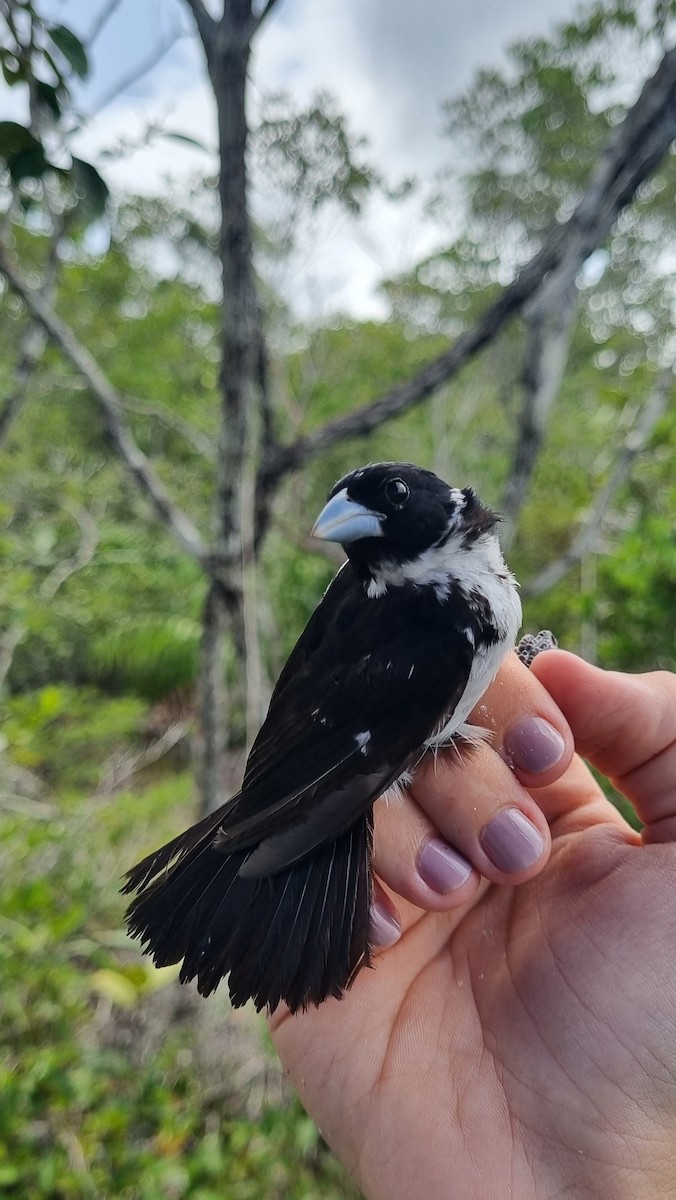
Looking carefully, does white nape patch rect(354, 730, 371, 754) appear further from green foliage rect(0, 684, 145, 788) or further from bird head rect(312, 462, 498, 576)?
green foliage rect(0, 684, 145, 788)

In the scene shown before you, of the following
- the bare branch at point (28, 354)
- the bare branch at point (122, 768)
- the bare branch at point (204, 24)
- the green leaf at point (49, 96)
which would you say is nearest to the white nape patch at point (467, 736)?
the green leaf at point (49, 96)

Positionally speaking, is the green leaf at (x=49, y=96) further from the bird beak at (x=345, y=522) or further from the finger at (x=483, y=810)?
the finger at (x=483, y=810)

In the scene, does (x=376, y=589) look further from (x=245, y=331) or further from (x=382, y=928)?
(x=245, y=331)

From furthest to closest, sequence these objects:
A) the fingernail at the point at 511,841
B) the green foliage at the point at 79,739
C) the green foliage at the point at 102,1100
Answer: the green foliage at the point at 79,739 → the green foliage at the point at 102,1100 → the fingernail at the point at 511,841

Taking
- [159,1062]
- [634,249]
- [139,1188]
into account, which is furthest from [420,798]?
[634,249]

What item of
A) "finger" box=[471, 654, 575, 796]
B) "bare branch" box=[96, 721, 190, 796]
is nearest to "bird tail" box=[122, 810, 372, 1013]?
"finger" box=[471, 654, 575, 796]

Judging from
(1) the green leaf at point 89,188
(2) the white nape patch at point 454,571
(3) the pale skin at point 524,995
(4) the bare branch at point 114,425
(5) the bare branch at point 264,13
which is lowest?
(3) the pale skin at point 524,995

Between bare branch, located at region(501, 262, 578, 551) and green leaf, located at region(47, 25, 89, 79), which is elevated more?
green leaf, located at region(47, 25, 89, 79)
